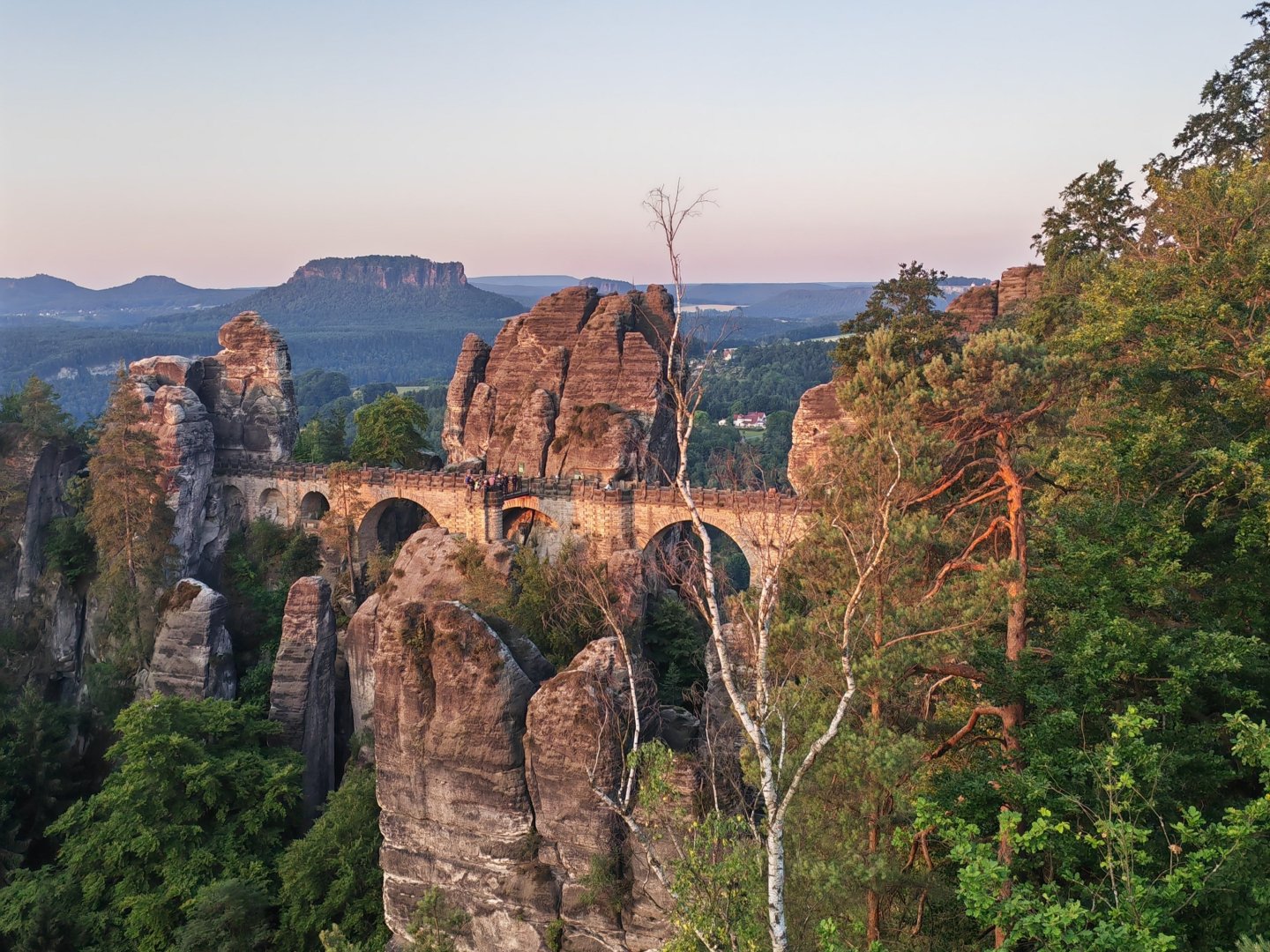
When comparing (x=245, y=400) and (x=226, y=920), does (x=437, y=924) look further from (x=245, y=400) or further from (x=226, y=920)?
(x=245, y=400)

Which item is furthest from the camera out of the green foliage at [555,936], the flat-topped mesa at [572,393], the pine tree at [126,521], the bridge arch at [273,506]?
the bridge arch at [273,506]

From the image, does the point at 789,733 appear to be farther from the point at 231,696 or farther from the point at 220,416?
the point at 220,416

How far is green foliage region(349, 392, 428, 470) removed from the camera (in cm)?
4369

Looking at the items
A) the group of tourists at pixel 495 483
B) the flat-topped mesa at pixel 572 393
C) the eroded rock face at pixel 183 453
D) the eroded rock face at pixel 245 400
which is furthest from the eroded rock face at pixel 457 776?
the eroded rock face at pixel 245 400

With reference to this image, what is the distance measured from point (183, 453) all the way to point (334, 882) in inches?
964

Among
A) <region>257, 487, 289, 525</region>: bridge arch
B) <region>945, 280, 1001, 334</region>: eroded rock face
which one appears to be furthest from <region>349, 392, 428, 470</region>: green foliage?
<region>945, 280, 1001, 334</region>: eroded rock face

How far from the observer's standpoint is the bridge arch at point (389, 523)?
40.4m

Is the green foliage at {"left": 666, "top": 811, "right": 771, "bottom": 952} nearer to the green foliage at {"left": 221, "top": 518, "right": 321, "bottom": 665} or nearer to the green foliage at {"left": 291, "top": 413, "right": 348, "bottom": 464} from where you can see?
the green foliage at {"left": 221, "top": 518, "right": 321, "bottom": 665}

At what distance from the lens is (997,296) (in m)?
40.9

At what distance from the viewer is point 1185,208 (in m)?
18.5

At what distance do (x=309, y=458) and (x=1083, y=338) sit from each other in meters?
42.5

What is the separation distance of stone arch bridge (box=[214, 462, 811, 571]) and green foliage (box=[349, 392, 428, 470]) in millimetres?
2689

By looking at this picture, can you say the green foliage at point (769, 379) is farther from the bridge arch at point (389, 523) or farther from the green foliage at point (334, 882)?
the green foliage at point (334, 882)

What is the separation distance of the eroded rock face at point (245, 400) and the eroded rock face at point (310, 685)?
646 inches
